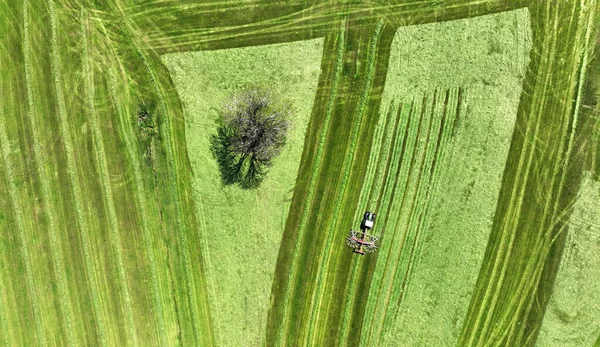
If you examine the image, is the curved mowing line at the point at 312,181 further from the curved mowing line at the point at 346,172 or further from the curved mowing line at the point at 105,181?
the curved mowing line at the point at 105,181

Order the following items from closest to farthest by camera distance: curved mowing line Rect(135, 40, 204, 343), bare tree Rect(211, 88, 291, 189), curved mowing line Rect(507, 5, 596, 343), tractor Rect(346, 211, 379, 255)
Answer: curved mowing line Rect(507, 5, 596, 343) → bare tree Rect(211, 88, 291, 189) → tractor Rect(346, 211, 379, 255) → curved mowing line Rect(135, 40, 204, 343)

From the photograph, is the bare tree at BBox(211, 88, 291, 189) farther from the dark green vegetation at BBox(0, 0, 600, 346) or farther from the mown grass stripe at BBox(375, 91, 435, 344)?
the mown grass stripe at BBox(375, 91, 435, 344)

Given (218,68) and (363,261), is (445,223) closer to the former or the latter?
(363,261)

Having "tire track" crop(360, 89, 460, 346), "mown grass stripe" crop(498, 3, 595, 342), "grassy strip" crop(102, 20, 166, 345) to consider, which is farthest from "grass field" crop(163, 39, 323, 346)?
"mown grass stripe" crop(498, 3, 595, 342)

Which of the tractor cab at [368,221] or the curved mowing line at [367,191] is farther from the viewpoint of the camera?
the curved mowing line at [367,191]

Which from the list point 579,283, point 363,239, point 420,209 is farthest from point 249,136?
point 579,283

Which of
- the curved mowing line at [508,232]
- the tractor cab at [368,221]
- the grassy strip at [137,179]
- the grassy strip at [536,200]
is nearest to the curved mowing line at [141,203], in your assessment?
the grassy strip at [137,179]
